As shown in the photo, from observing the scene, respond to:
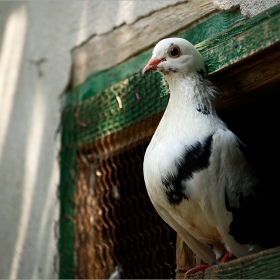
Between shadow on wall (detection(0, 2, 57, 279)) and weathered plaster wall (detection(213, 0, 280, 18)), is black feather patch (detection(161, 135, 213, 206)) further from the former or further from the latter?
→ shadow on wall (detection(0, 2, 57, 279))

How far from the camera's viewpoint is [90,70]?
10.2 feet

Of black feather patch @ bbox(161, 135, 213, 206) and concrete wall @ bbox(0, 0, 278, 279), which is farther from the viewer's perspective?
concrete wall @ bbox(0, 0, 278, 279)

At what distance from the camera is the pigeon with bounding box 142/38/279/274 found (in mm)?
1904

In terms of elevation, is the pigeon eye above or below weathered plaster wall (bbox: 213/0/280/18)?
below

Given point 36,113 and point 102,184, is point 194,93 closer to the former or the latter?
point 102,184

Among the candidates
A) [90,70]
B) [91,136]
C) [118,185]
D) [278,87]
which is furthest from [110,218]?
[278,87]

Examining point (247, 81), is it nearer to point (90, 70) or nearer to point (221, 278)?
point (221, 278)

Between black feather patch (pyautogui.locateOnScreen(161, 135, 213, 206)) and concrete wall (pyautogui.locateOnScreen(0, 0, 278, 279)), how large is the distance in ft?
3.59

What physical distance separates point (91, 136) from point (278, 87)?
1.10m

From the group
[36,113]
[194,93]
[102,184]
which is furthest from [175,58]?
[36,113]

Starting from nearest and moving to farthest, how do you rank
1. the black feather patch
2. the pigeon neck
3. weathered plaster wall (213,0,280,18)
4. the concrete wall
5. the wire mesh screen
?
the black feather patch < the pigeon neck < weathered plaster wall (213,0,280,18) < the wire mesh screen < the concrete wall

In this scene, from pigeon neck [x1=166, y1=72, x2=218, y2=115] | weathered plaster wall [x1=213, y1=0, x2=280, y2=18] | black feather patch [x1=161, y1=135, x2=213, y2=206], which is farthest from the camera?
weathered plaster wall [x1=213, y1=0, x2=280, y2=18]

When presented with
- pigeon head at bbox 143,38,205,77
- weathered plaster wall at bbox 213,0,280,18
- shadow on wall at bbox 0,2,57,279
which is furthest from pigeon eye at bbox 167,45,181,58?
shadow on wall at bbox 0,2,57,279

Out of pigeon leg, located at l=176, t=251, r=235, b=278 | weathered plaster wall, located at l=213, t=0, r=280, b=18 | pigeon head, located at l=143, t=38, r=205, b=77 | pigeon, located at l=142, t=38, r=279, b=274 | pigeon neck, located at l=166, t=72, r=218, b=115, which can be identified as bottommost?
pigeon leg, located at l=176, t=251, r=235, b=278
